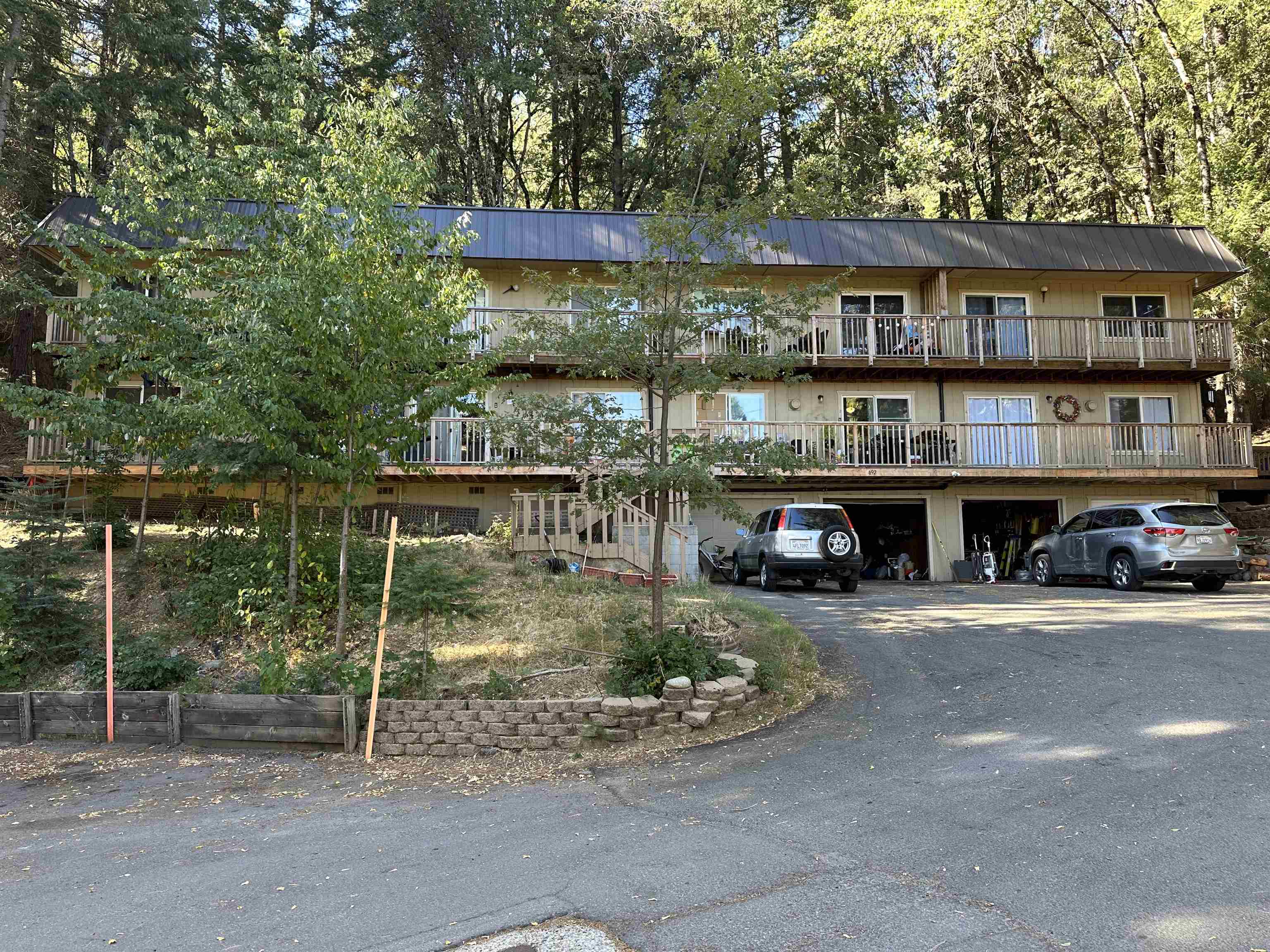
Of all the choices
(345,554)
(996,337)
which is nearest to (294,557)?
(345,554)

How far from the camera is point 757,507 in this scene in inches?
832

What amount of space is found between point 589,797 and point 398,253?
6.19m

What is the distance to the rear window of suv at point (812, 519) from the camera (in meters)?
15.2

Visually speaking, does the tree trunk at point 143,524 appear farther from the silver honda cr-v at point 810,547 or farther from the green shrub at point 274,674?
the silver honda cr-v at point 810,547

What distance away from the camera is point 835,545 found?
1512 centimetres

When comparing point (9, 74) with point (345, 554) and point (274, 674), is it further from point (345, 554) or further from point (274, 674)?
point (274, 674)

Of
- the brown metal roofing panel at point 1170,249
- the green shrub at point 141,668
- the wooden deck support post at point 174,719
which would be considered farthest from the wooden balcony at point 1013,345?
the wooden deck support post at point 174,719

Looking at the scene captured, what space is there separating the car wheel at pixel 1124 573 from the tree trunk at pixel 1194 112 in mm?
13176

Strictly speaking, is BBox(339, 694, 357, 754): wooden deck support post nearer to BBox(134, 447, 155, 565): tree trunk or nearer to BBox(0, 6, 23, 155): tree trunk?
BBox(134, 447, 155, 565): tree trunk

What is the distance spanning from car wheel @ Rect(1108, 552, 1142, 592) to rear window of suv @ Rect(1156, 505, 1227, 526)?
94 cm

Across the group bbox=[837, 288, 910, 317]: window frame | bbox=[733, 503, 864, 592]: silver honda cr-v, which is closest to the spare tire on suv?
bbox=[733, 503, 864, 592]: silver honda cr-v

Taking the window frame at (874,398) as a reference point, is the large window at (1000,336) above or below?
above

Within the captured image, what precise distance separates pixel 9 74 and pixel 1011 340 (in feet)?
79.1

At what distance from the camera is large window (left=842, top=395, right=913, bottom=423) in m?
21.5
